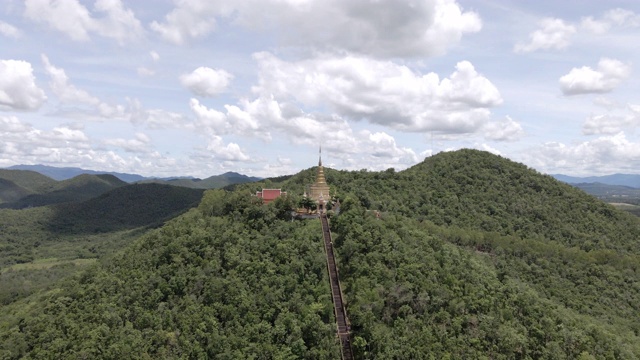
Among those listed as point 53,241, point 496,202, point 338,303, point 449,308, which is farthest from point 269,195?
point 53,241

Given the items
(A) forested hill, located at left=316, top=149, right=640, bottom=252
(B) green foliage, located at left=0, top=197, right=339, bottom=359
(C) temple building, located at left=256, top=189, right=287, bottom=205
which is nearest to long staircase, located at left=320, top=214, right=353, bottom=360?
(B) green foliage, located at left=0, top=197, right=339, bottom=359

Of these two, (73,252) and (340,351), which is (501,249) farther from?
(73,252)

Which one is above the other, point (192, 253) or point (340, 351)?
point (192, 253)

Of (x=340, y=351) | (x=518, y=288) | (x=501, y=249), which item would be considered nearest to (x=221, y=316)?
(x=340, y=351)

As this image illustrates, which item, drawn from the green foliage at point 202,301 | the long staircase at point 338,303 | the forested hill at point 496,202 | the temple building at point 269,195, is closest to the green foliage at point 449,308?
the long staircase at point 338,303

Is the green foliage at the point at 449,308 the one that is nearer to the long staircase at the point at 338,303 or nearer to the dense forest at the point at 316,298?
the dense forest at the point at 316,298

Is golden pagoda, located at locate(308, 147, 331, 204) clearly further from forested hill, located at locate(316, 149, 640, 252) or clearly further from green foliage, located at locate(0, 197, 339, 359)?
forested hill, located at locate(316, 149, 640, 252)

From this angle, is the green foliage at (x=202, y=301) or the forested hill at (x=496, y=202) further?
the forested hill at (x=496, y=202)

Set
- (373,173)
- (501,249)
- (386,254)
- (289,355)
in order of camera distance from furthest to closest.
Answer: (373,173), (501,249), (386,254), (289,355)
